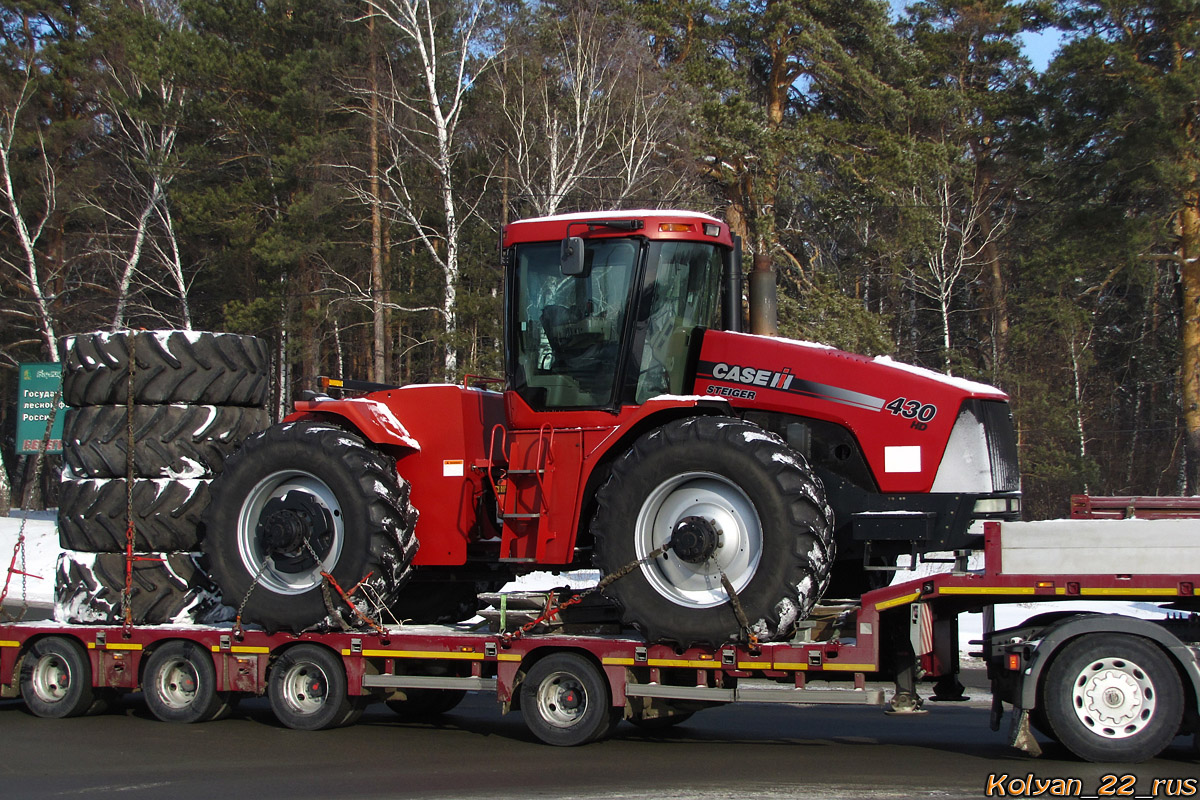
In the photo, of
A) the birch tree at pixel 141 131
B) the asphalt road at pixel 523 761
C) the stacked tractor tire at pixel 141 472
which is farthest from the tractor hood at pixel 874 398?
the birch tree at pixel 141 131

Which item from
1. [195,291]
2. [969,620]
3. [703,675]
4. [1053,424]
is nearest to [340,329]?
[195,291]

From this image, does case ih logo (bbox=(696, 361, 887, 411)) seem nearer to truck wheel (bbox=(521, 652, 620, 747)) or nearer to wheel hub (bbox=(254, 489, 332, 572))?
truck wheel (bbox=(521, 652, 620, 747))

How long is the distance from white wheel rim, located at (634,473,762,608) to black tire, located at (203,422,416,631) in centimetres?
202

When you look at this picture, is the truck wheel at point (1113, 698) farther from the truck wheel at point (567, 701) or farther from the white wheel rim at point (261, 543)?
the white wheel rim at point (261, 543)

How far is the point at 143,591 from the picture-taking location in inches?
386

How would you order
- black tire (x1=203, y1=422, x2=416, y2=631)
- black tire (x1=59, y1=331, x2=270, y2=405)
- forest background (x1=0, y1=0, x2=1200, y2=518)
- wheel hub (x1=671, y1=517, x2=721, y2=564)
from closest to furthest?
wheel hub (x1=671, y1=517, x2=721, y2=564), black tire (x1=203, y1=422, x2=416, y2=631), black tire (x1=59, y1=331, x2=270, y2=405), forest background (x1=0, y1=0, x2=1200, y2=518)

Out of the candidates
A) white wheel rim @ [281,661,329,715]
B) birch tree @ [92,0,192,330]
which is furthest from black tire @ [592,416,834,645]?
birch tree @ [92,0,192,330]

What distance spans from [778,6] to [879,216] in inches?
260

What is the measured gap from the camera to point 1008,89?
3634 centimetres

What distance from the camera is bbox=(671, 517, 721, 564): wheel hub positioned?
7.78 m

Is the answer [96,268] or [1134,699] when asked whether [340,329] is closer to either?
[96,268]

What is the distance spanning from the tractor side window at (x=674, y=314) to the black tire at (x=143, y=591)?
4065mm

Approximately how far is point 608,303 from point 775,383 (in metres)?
1.30

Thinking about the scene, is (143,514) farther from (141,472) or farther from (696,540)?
(696,540)
